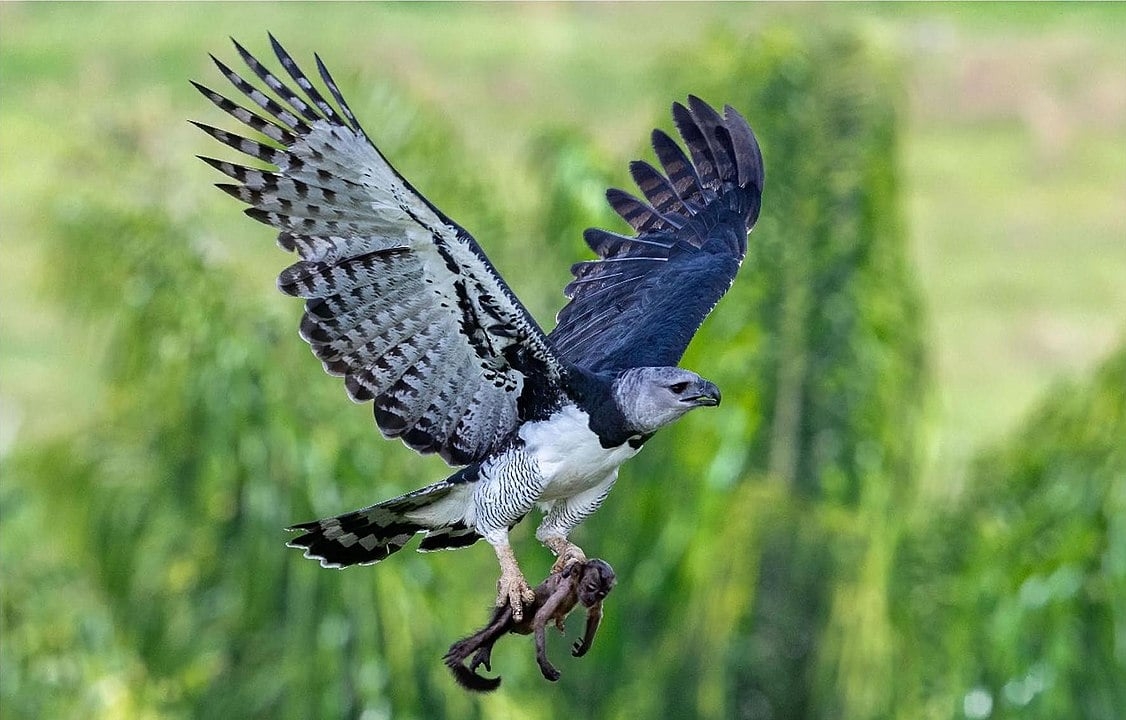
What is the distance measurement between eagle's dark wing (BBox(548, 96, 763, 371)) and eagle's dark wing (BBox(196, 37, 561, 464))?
2.66 feet

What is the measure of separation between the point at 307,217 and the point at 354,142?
0.82 feet

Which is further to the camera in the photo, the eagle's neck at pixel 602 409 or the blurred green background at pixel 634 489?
the blurred green background at pixel 634 489

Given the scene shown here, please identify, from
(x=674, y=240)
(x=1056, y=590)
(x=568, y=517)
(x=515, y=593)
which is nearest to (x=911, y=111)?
(x=1056, y=590)

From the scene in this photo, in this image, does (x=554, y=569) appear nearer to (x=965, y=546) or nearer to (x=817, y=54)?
(x=965, y=546)

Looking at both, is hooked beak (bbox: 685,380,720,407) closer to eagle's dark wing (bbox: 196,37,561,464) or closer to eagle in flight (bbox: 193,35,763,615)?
eagle in flight (bbox: 193,35,763,615)

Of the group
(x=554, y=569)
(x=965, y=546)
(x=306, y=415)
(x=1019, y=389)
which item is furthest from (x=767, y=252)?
(x=1019, y=389)

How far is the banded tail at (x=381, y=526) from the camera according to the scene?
503 cm

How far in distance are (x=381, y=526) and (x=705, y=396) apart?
1.06 meters

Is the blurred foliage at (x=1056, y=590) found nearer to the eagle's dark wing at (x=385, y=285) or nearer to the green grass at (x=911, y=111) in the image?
the eagle's dark wing at (x=385, y=285)

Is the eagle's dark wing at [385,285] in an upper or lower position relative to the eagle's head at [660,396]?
upper

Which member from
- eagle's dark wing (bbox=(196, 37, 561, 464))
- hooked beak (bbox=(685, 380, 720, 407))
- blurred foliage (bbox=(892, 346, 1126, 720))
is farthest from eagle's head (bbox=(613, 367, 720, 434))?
blurred foliage (bbox=(892, 346, 1126, 720))


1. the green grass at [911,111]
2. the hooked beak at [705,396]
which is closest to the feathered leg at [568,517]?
the hooked beak at [705,396]

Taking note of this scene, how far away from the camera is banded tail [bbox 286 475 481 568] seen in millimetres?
5027

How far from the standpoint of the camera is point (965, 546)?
9.67m
